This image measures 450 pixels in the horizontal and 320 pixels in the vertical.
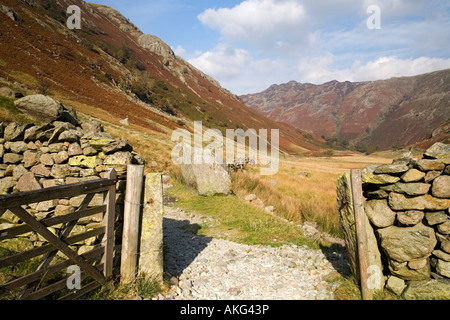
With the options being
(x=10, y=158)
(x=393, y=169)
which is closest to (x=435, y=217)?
(x=393, y=169)

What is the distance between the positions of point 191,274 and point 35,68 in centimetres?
3992

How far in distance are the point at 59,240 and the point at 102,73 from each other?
5278cm

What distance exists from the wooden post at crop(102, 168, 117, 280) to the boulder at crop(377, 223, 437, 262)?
509 cm

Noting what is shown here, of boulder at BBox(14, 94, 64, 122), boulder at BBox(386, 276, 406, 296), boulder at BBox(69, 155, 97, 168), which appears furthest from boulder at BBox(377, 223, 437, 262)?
boulder at BBox(14, 94, 64, 122)

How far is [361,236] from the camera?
4.62m

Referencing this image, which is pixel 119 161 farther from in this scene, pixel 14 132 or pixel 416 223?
pixel 416 223

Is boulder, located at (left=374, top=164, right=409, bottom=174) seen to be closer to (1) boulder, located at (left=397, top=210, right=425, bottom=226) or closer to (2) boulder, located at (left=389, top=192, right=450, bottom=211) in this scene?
(2) boulder, located at (left=389, top=192, right=450, bottom=211)

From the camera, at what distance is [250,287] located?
5.44 metres

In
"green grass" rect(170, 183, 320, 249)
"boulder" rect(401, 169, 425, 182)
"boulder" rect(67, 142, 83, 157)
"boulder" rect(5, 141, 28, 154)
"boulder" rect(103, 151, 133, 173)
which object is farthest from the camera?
"green grass" rect(170, 183, 320, 249)

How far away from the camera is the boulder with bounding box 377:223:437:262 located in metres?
4.31

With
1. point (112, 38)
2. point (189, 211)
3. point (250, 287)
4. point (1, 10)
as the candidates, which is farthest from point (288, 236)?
point (112, 38)

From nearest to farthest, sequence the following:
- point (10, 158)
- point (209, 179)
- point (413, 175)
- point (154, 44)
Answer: point (413, 175)
point (10, 158)
point (209, 179)
point (154, 44)
